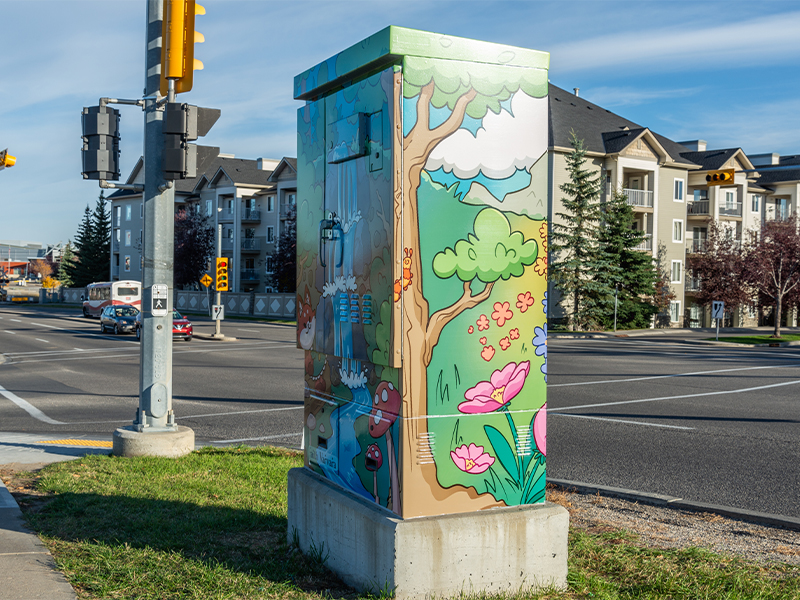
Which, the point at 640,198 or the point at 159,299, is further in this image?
the point at 640,198

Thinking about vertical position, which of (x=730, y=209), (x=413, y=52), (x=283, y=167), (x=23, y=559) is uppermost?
(x=283, y=167)

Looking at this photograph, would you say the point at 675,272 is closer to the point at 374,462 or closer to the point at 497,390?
the point at 497,390

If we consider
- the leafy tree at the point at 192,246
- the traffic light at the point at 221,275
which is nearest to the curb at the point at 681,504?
the traffic light at the point at 221,275

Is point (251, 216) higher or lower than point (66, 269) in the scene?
higher

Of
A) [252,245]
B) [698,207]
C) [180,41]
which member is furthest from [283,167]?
[180,41]

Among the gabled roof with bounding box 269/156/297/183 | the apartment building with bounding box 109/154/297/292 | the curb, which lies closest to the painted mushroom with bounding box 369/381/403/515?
the curb

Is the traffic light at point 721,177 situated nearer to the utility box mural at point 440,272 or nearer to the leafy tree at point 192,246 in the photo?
the utility box mural at point 440,272

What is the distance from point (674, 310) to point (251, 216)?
121ft

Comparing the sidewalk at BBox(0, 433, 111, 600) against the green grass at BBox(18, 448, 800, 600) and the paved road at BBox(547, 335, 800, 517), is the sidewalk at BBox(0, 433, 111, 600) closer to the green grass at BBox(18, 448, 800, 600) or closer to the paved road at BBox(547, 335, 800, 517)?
the green grass at BBox(18, 448, 800, 600)

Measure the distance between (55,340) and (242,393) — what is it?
1958 centimetres

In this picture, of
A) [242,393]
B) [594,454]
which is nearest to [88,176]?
[594,454]

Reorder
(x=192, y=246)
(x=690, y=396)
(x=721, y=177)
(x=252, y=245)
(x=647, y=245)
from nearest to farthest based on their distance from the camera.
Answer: (x=690, y=396), (x=721, y=177), (x=647, y=245), (x=192, y=246), (x=252, y=245)

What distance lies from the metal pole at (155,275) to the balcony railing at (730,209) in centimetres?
6077

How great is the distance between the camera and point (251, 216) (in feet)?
235
